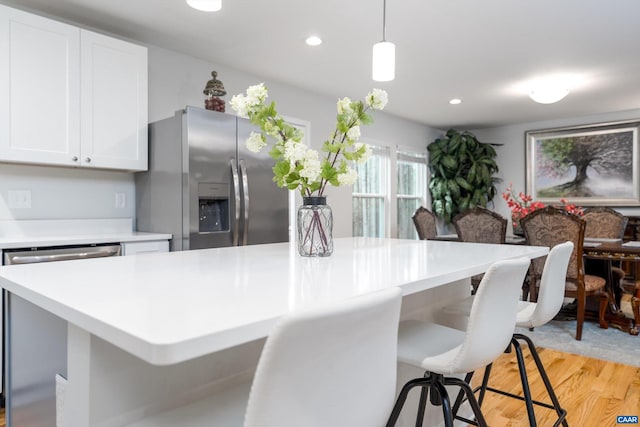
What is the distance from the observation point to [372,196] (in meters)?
5.75

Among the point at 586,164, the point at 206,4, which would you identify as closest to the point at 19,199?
the point at 206,4

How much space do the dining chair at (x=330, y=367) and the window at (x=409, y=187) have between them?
5485 millimetres

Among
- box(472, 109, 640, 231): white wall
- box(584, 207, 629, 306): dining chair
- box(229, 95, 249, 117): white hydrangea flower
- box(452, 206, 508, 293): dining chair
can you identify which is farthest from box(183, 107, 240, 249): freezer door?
box(472, 109, 640, 231): white wall

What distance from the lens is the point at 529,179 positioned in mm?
6426

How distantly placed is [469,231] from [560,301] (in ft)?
7.36

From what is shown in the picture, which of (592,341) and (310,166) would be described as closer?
(310,166)

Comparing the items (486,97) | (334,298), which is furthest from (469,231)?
Answer: (334,298)

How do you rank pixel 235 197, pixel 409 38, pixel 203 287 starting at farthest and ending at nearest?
pixel 409 38 < pixel 235 197 < pixel 203 287

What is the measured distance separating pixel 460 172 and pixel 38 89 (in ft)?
18.2

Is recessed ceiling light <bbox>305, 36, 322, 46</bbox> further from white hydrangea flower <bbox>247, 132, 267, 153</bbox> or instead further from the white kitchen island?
the white kitchen island

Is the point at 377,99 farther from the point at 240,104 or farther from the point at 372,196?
the point at 372,196

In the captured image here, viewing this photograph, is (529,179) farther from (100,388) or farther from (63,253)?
(100,388)

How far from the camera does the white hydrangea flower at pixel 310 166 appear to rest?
163cm

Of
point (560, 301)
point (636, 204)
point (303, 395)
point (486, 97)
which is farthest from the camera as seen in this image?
point (636, 204)
